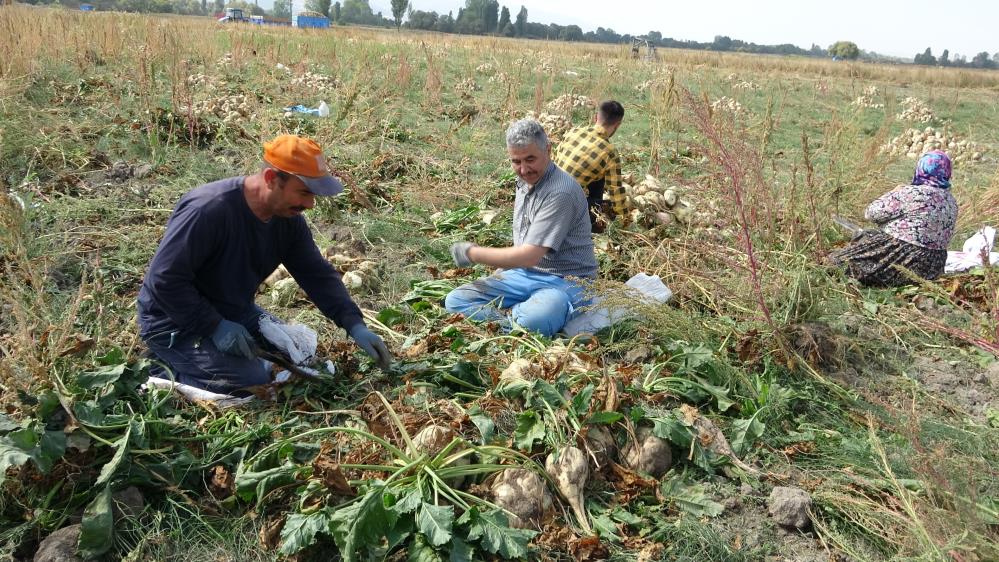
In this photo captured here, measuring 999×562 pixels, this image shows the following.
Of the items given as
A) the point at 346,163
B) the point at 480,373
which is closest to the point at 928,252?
the point at 480,373

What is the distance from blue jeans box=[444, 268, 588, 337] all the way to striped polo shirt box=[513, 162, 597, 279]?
0.09m

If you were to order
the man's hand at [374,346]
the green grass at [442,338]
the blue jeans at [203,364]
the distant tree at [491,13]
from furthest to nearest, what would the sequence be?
the distant tree at [491,13], the man's hand at [374,346], the blue jeans at [203,364], the green grass at [442,338]

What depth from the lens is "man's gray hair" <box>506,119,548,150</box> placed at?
3395mm

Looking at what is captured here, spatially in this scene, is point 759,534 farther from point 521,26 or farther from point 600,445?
point 521,26

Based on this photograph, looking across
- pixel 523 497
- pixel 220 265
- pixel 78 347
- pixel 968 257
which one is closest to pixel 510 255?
pixel 220 265

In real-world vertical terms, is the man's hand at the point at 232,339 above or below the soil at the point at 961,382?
above

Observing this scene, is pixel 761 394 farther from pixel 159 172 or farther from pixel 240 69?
pixel 240 69

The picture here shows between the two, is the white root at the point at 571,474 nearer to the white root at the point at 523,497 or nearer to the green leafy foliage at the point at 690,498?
the white root at the point at 523,497

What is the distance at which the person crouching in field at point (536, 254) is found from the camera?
11.5 ft

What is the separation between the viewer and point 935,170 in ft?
15.2

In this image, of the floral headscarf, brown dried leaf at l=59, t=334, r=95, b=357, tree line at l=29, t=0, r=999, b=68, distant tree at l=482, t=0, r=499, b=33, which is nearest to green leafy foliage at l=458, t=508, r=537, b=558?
brown dried leaf at l=59, t=334, r=95, b=357

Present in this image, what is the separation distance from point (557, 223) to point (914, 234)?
295cm

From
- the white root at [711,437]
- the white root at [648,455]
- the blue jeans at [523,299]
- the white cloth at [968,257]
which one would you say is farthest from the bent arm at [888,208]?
the white root at [648,455]

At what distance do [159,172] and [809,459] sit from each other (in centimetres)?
532
